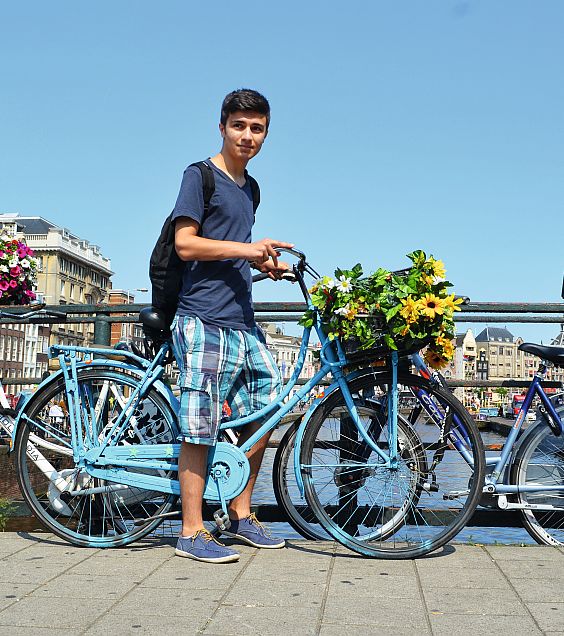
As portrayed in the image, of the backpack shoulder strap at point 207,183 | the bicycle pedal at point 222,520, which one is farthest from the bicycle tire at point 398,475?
the backpack shoulder strap at point 207,183

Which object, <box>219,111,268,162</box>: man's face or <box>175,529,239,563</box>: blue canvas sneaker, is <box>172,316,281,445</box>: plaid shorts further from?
<box>219,111,268,162</box>: man's face

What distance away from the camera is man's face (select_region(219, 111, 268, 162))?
4277 mm

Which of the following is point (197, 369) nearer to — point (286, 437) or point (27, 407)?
point (286, 437)

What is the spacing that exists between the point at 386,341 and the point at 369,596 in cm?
110

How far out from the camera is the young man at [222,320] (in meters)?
4.13

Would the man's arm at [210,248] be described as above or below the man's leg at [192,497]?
above

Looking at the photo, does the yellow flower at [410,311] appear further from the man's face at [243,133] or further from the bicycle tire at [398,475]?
the man's face at [243,133]

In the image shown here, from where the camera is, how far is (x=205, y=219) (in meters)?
4.24

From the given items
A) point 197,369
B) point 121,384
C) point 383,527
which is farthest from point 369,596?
point 121,384

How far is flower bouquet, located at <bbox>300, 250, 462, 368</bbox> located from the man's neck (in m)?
0.63

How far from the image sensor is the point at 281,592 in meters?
3.48

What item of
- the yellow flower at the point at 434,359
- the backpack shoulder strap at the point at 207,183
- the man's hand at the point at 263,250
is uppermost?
the backpack shoulder strap at the point at 207,183

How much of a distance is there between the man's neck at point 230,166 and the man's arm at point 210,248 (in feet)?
1.14

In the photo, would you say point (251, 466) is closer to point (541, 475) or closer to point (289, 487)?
point (289, 487)
